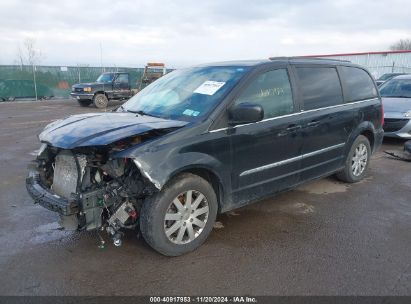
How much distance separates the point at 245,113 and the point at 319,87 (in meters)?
1.65

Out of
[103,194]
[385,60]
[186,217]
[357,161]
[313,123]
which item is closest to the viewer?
[103,194]

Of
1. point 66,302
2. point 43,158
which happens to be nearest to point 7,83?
point 43,158

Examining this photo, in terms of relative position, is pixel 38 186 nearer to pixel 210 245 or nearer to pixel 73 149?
pixel 73 149

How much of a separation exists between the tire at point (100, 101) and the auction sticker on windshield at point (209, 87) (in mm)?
16299

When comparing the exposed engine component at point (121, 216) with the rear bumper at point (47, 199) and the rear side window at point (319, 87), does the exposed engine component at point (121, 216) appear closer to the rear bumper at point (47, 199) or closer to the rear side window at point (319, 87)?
the rear bumper at point (47, 199)

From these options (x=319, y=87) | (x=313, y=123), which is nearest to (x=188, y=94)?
(x=313, y=123)

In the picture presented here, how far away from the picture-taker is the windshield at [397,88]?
930 cm

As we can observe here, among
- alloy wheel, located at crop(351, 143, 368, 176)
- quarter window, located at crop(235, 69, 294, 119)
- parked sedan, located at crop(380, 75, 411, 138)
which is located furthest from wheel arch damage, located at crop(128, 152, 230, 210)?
parked sedan, located at crop(380, 75, 411, 138)

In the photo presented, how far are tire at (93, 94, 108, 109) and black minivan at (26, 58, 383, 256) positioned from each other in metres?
15.3

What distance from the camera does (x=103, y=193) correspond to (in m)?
3.21

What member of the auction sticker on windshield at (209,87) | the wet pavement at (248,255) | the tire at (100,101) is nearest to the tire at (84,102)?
the tire at (100,101)

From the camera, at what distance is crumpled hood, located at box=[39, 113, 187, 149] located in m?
3.18

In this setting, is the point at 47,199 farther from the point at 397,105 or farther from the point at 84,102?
the point at 84,102

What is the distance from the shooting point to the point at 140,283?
309cm
